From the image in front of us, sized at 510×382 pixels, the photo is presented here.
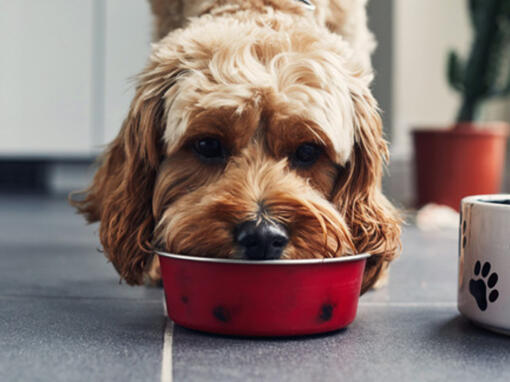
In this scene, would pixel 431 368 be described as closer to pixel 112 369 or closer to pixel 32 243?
pixel 112 369

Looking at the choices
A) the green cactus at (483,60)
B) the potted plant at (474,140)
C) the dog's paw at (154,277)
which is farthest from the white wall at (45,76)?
the dog's paw at (154,277)

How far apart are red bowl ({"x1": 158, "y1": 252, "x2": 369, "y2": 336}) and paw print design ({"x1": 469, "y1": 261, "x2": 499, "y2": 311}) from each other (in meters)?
0.22

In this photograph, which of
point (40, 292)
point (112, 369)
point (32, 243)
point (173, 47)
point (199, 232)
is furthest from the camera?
point (32, 243)

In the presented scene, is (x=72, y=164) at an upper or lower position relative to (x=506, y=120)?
lower

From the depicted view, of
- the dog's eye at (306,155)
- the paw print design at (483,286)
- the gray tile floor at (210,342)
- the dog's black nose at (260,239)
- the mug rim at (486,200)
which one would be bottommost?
the gray tile floor at (210,342)

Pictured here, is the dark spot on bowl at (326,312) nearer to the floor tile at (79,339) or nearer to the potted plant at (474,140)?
the floor tile at (79,339)

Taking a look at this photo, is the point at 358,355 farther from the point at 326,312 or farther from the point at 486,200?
the point at 486,200

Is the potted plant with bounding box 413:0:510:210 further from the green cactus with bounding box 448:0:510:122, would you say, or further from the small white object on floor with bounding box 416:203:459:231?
the small white object on floor with bounding box 416:203:459:231

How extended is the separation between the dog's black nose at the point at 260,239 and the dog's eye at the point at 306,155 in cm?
23

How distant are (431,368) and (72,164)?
4268 mm

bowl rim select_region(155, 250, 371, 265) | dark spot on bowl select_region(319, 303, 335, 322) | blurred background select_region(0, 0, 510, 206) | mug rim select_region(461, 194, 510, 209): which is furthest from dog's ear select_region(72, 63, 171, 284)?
blurred background select_region(0, 0, 510, 206)

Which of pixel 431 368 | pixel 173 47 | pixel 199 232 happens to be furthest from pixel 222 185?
pixel 431 368

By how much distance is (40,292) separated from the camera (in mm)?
1627

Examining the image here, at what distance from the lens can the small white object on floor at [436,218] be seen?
306cm
